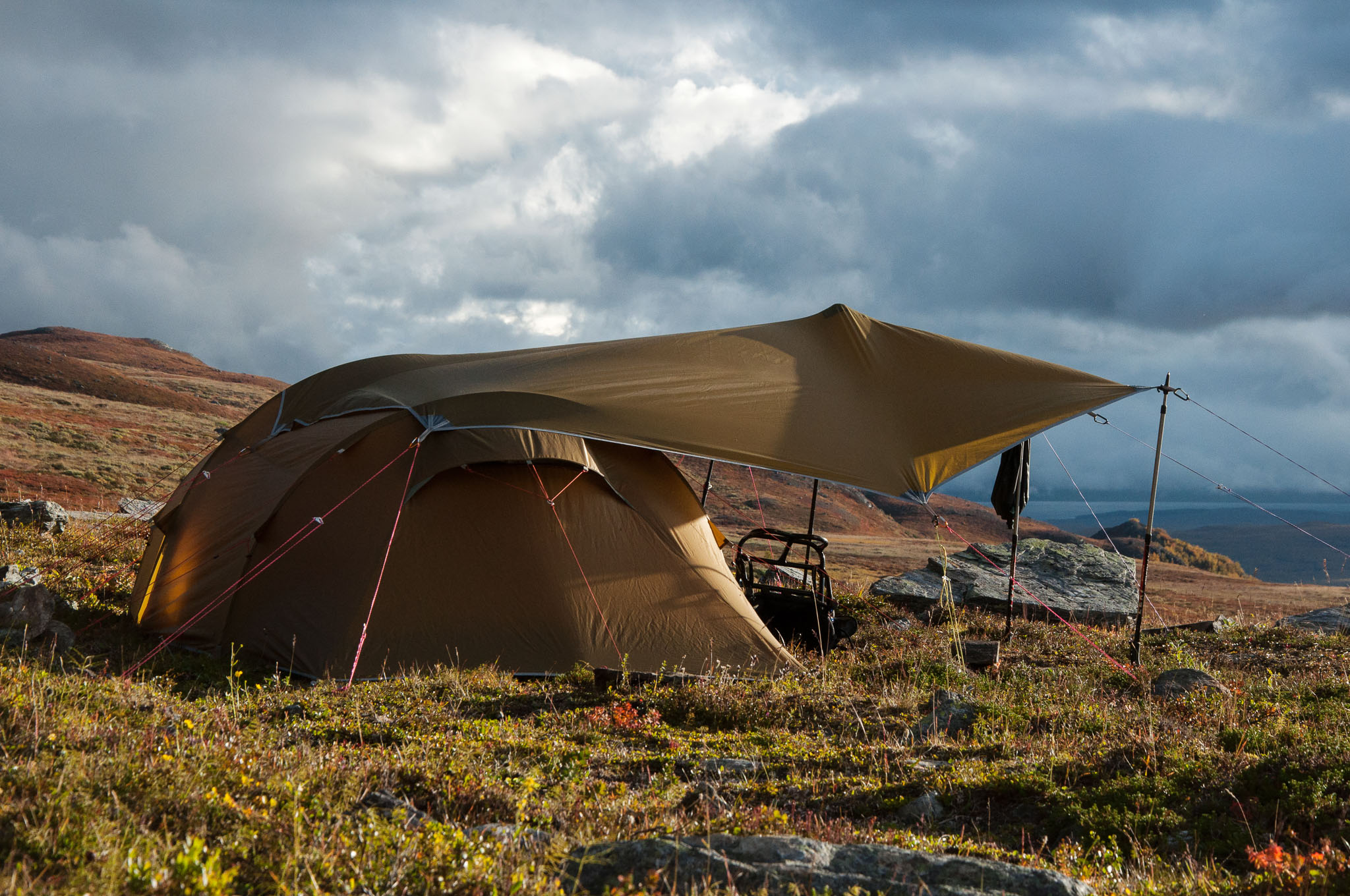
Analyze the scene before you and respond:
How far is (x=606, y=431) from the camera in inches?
331

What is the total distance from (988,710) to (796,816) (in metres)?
3.08

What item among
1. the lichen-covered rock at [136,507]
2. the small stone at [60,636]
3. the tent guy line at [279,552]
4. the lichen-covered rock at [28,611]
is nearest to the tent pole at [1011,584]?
the tent guy line at [279,552]

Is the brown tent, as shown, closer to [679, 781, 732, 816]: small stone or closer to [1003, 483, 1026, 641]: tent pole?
[1003, 483, 1026, 641]: tent pole

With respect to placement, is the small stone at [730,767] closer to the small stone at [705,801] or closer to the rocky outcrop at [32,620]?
the small stone at [705,801]

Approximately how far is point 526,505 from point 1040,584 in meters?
11.6

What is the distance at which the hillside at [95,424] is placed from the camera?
31.8 metres

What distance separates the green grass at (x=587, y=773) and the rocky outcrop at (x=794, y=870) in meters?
0.20

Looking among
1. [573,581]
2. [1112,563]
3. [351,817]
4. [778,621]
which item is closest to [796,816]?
[351,817]

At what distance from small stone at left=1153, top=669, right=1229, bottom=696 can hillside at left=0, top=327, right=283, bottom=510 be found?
22.2m

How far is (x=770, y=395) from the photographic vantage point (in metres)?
9.67

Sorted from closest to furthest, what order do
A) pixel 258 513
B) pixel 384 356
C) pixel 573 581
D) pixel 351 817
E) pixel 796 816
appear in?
pixel 351 817
pixel 796 816
pixel 573 581
pixel 258 513
pixel 384 356

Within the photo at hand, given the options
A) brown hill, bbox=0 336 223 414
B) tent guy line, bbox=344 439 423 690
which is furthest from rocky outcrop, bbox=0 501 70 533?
brown hill, bbox=0 336 223 414

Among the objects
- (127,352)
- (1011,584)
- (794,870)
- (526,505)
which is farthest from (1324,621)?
(127,352)

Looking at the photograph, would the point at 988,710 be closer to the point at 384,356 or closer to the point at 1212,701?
the point at 1212,701
